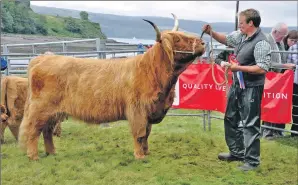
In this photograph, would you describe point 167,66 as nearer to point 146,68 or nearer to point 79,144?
point 146,68

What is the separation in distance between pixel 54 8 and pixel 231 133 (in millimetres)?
6621

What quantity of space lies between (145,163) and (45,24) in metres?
6.65

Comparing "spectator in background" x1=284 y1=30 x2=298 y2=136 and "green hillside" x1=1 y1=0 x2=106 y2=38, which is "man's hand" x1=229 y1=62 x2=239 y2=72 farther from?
"green hillside" x1=1 y1=0 x2=106 y2=38

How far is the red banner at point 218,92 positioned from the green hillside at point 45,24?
3.39 meters

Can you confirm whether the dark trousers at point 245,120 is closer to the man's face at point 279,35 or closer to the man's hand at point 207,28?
the man's hand at point 207,28

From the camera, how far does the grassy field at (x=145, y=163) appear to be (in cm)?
582

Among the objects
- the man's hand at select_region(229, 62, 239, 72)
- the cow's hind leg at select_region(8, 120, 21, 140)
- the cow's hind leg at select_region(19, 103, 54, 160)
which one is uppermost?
the man's hand at select_region(229, 62, 239, 72)

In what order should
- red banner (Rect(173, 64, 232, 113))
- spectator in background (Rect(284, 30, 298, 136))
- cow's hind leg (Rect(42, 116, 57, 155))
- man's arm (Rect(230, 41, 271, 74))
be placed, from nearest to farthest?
man's arm (Rect(230, 41, 271, 74)), cow's hind leg (Rect(42, 116, 57, 155)), spectator in background (Rect(284, 30, 298, 136)), red banner (Rect(173, 64, 232, 113))

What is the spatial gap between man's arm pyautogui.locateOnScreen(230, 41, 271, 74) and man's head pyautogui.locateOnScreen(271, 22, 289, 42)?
10.6ft

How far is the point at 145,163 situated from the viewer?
21.7 ft

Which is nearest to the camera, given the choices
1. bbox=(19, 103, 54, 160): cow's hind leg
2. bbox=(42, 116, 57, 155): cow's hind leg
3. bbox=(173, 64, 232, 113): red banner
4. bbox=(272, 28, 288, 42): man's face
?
bbox=(19, 103, 54, 160): cow's hind leg

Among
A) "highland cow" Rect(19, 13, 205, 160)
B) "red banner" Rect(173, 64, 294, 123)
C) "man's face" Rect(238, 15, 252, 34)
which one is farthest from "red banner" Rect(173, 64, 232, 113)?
"man's face" Rect(238, 15, 252, 34)

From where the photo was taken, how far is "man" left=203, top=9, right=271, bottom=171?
6.05 meters

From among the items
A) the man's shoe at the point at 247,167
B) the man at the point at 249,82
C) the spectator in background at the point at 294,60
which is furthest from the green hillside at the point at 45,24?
the man's shoe at the point at 247,167
